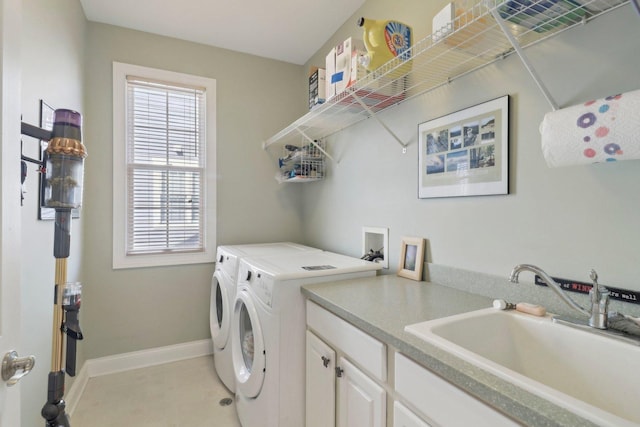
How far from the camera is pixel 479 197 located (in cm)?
135

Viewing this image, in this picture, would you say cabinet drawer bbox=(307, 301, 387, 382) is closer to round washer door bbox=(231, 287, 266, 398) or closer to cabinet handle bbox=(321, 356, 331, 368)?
cabinet handle bbox=(321, 356, 331, 368)

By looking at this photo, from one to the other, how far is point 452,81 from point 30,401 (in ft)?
7.86

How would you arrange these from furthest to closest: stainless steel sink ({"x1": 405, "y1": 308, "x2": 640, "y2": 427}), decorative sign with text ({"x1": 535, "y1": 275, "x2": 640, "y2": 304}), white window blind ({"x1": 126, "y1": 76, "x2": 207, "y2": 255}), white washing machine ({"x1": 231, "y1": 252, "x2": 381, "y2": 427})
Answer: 1. white window blind ({"x1": 126, "y1": 76, "x2": 207, "y2": 255})
2. white washing machine ({"x1": 231, "y1": 252, "x2": 381, "y2": 427})
3. decorative sign with text ({"x1": 535, "y1": 275, "x2": 640, "y2": 304})
4. stainless steel sink ({"x1": 405, "y1": 308, "x2": 640, "y2": 427})

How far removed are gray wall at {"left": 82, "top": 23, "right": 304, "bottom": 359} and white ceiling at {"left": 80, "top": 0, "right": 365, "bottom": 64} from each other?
13cm

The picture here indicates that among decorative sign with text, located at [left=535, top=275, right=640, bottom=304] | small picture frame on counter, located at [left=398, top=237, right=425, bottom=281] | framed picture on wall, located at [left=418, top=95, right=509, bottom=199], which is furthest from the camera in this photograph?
small picture frame on counter, located at [left=398, top=237, right=425, bottom=281]

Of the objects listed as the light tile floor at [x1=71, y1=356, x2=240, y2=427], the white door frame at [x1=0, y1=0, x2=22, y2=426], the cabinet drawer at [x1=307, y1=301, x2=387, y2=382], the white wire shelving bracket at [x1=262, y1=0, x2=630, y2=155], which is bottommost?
the light tile floor at [x1=71, y1=356, x2=240, y2=427]

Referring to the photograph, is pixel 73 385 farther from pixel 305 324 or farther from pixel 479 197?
pixel 479 197

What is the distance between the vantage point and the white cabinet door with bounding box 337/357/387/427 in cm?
101

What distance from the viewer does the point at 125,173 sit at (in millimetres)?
2465

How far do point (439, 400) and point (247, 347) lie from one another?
52.2 inches

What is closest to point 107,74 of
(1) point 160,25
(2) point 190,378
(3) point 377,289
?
(1) point 160,25

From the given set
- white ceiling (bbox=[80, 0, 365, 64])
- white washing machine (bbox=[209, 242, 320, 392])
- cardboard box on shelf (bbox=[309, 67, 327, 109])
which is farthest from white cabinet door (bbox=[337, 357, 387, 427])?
white ceiling (bbox=[80, 0, 365, 64])

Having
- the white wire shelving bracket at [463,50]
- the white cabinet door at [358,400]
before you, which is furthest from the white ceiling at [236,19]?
the white cabinet door at [358,400]

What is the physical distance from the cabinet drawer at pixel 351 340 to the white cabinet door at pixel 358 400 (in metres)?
0.04
